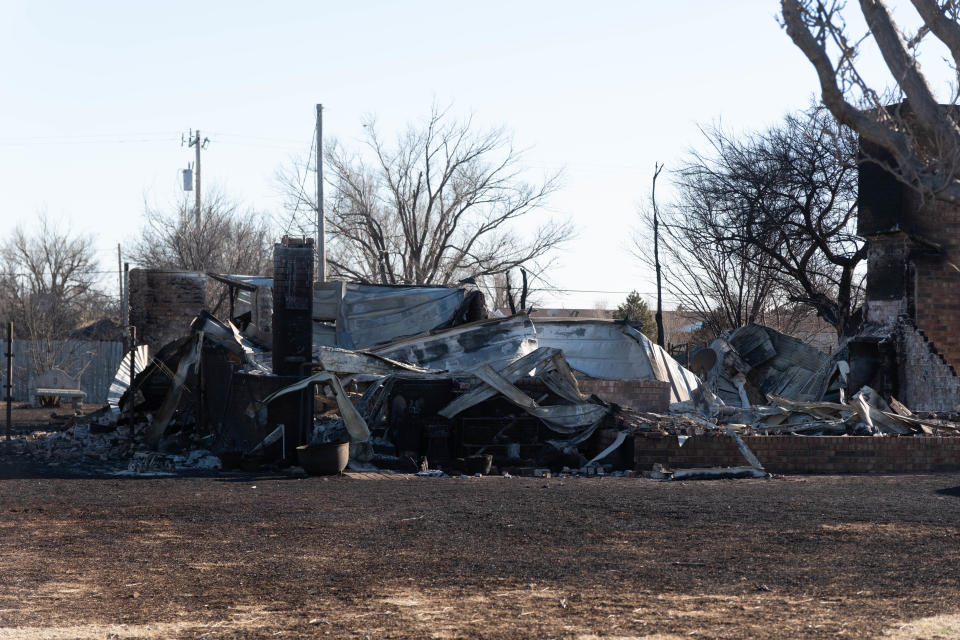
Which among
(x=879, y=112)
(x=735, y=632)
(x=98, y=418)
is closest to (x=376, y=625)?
(x=735, y=632)

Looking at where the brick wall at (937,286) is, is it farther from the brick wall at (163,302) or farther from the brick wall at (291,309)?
the brick wall at (163,302)

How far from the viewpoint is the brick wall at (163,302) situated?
25.2 metres

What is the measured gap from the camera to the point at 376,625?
5309 mm

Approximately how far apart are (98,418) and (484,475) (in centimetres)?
946

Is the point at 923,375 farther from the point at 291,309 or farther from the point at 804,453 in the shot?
the point at 291,309

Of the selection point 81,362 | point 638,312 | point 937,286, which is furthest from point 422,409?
point 638,312

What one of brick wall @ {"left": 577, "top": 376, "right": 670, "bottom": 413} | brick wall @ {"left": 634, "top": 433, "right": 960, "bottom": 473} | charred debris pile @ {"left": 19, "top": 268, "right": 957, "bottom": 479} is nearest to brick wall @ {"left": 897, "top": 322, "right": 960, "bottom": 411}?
charred debris pile @ {"left": 19, "top": 268, "right": 957, "bottom": 479}

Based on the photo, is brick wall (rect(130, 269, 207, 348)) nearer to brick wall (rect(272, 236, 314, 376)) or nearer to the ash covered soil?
brick wall (rect(272, 236, 314, 376))

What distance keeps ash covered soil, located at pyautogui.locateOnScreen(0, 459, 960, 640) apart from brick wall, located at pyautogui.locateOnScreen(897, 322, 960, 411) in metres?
8.12

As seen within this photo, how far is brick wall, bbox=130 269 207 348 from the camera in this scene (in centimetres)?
2522

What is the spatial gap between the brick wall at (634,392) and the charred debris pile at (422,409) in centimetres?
3

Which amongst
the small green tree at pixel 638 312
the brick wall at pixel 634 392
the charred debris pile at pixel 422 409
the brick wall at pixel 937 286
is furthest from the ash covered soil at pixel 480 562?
the small green tree at pixel 638 312

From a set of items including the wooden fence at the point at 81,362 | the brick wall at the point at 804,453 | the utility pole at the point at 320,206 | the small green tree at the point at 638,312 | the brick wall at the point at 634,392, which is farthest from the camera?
the small green tree at the point at 638,312

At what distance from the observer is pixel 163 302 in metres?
25.4
